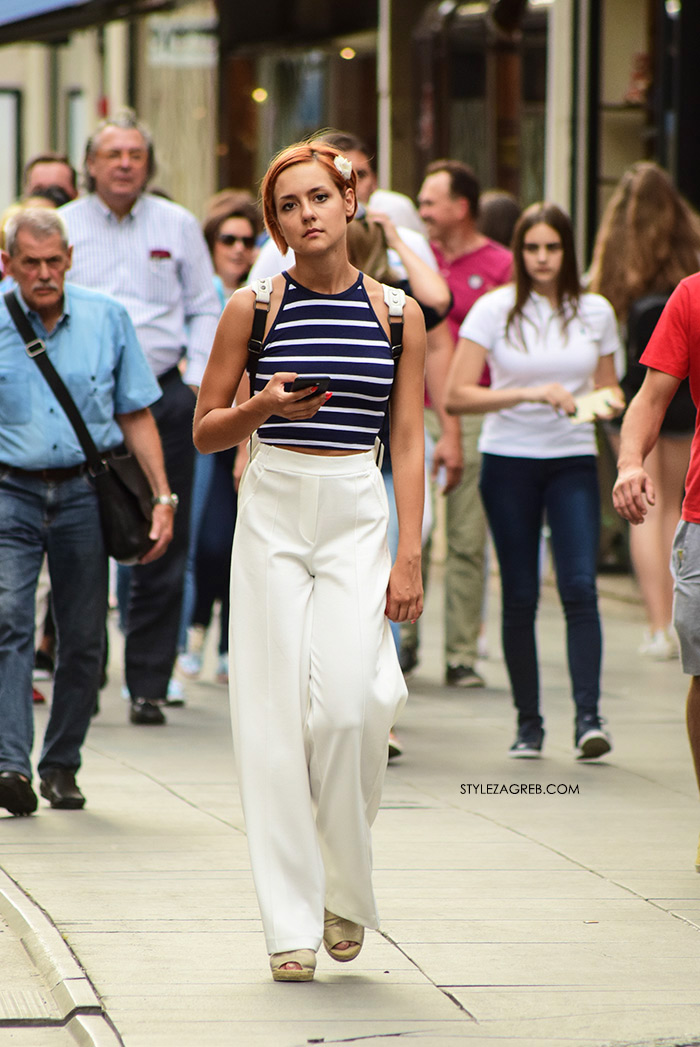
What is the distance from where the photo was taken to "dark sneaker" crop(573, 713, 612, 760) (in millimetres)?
7148

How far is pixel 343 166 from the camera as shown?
4539 mm

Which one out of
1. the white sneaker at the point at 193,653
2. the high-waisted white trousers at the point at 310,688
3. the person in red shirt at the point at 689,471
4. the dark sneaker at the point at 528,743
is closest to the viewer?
the high-waisted white trousers at the point at 310,688

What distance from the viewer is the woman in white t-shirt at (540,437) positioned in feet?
23.4

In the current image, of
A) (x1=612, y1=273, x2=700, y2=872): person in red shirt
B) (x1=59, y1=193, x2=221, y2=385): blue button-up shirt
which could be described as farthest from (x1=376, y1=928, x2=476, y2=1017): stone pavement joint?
(x1=59, y1=193, x2=221, y2=385): blue button-up shirt

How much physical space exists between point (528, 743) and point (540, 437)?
1.12 meters

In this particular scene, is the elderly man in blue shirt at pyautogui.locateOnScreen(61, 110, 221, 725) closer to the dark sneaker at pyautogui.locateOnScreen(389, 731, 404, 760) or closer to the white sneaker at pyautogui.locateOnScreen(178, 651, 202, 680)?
the white sneaker at pyautogui.locateOnScreen(178, 651, 202, 680)

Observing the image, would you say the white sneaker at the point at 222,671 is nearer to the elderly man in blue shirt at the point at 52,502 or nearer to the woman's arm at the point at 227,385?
the elderly man in blue shirt at the point at 52,502

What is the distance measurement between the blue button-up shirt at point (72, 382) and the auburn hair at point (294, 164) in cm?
180

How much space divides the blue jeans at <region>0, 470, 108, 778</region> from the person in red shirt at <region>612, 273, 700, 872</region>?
1.73 m

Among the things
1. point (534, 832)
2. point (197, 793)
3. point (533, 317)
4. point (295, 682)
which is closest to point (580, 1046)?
point (295, 682)

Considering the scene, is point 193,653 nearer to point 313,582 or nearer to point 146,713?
point 146,713

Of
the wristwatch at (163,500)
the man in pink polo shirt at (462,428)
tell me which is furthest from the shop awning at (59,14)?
the wristwatch at (163,500)

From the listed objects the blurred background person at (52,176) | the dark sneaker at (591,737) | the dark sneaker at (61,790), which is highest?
the blurred background person at (52,176)

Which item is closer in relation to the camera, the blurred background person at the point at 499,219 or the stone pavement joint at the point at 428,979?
the stone pavement joint at the point at 428,979
